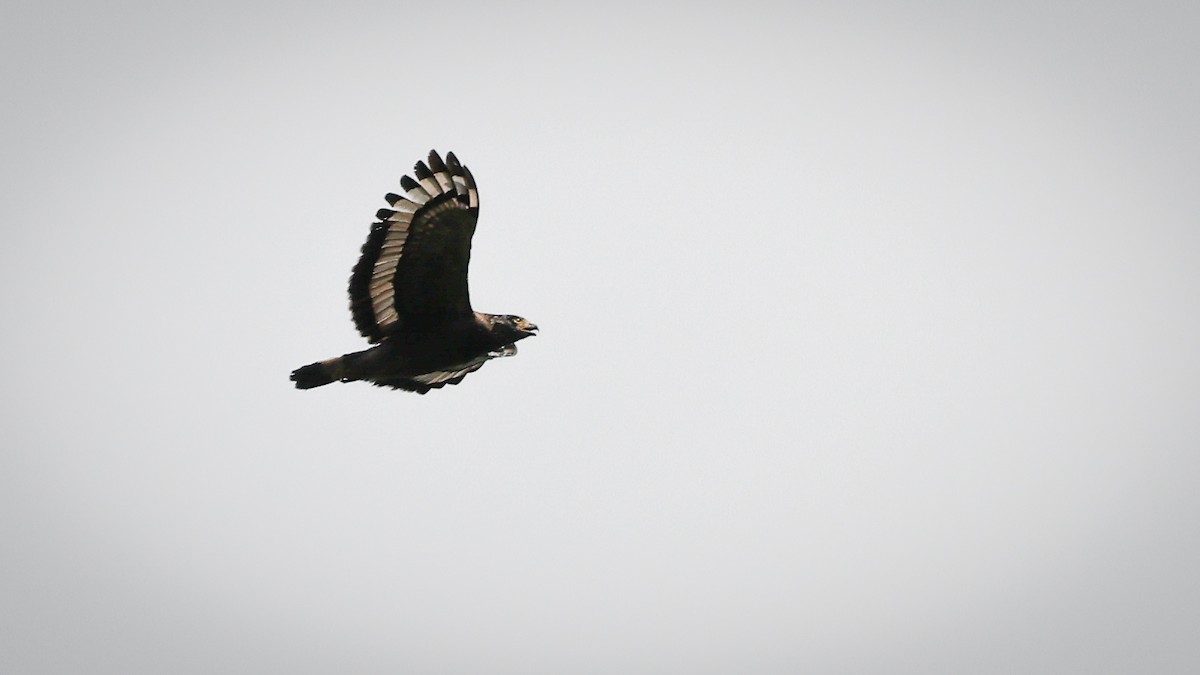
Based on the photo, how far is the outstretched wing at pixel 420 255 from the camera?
18.1 metres

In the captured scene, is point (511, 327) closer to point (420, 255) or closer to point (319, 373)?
point (420, 255)

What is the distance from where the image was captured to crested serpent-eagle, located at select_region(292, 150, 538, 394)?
722 inches

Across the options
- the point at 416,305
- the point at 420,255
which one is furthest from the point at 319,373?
the point at 420,255

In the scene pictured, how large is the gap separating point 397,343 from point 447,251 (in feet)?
4.77

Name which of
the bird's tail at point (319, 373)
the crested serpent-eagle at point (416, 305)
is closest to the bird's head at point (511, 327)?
the crested serpent-eagle at point (416, 305)

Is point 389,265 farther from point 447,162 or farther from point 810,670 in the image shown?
point 810,670

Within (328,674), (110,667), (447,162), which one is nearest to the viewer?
(447,162)

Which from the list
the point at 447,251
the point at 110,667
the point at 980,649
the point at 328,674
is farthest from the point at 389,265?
the point at 980,649

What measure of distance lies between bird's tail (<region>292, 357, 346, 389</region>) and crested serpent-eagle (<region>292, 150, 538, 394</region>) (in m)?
0.01

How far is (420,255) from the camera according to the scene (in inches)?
736

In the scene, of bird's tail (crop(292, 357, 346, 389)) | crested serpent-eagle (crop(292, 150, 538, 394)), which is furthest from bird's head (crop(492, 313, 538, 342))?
bird's tail (crop(292, 357, 346, 389))

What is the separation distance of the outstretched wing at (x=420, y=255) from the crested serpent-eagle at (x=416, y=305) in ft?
0.04

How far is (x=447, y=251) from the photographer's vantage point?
736 inches

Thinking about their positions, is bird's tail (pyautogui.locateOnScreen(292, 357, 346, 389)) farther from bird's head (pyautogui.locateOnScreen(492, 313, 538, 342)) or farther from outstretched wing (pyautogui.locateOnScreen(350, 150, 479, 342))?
bird's head (pyautogui.locateOnScreen(492, 313, 538, 342))
